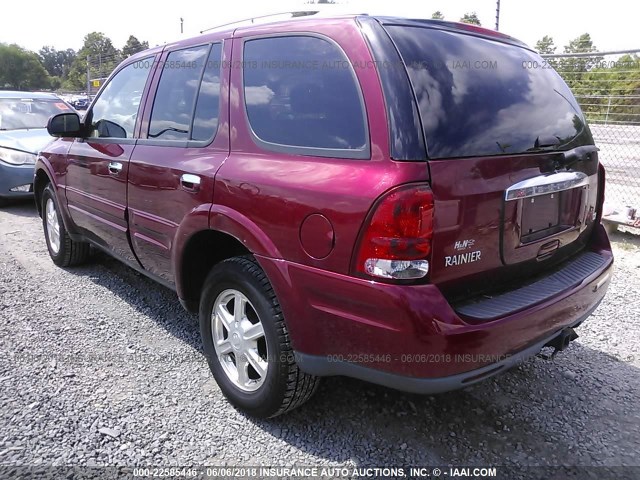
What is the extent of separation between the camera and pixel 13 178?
7.36 meters

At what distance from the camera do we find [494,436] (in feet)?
8.25

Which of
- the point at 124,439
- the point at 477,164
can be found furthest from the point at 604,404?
the point at 124,439

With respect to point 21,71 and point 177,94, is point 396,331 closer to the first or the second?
point 177,94

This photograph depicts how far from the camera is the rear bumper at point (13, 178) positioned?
7.36m

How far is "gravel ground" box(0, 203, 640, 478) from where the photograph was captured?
7.83 feet

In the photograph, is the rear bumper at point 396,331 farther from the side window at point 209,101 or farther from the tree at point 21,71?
the tree at point 21,71

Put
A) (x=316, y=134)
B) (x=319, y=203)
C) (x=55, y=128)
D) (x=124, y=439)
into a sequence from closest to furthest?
(x=319, y=203) < (x=316, y=134) < (x=124, y=439) < (x=55, y=128)

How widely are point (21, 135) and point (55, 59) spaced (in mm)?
154134

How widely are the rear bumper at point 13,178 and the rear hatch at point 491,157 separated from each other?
274 inches

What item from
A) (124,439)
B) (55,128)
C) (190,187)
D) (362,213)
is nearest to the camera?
(362,213)

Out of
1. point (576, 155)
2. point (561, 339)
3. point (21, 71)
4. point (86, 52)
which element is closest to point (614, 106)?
point (576, 155)

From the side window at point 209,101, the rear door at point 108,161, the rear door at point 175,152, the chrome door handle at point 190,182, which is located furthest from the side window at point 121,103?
the chrome door handle at point 190,182

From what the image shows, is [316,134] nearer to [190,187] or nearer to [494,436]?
[190,187]

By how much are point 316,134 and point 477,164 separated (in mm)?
694
